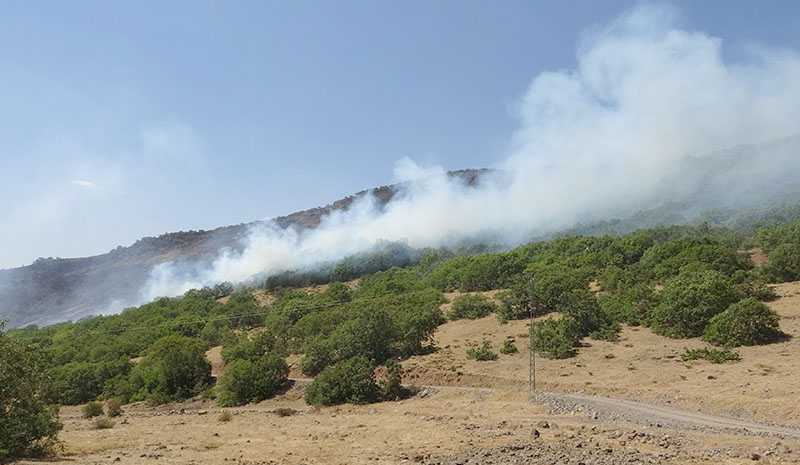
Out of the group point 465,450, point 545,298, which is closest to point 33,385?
point 465,450

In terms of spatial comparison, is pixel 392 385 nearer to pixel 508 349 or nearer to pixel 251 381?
pixel 508 349


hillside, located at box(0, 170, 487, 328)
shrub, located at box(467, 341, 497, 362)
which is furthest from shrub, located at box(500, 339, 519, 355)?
hillside, located at box(0, 170, 487, 328)

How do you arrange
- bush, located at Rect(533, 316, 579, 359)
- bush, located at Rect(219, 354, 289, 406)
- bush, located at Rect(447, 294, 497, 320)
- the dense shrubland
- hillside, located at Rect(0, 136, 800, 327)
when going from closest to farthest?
the dense shrubland → bush, located at Rect(533, 316, 579, 359) → bush, located at Rect(219, 354, 289, 406) → bush, located at Rect(447, 294, 497, 320) → hillside, located at Rect(0, 136, 800, 327)

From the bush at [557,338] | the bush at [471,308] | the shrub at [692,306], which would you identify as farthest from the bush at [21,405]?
the bush at [471,308]

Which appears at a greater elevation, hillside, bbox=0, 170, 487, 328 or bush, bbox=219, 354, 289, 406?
hillside, bbox=0, 170, 487, 328

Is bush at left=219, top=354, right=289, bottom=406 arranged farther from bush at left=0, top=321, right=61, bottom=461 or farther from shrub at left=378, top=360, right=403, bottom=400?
bush at left=0, top=321, right=61, bottom=461

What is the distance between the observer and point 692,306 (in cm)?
3672

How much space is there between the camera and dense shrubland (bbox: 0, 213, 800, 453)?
3559 centimetres

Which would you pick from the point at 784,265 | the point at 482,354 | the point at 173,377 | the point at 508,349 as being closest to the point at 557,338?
the point at 508,349

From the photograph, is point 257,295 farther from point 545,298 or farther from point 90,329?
point 545,298

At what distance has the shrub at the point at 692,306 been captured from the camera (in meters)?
35.9

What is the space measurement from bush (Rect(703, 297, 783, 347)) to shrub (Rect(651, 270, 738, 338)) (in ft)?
9.03

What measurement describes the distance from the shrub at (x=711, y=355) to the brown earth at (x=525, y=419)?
25.8 inches

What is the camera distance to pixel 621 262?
63.9 meters
